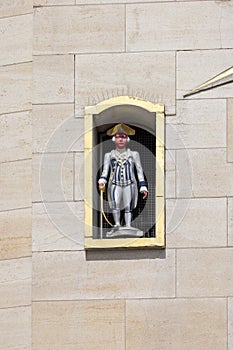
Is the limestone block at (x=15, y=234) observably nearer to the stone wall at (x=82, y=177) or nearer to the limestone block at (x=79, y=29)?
the stone wall at (x=82, y=177)

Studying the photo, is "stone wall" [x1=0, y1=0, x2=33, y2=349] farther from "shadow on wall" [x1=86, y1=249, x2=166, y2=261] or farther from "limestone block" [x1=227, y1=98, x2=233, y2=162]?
"limestone block" [x1=227, y1=98, x2=233, y2=162]

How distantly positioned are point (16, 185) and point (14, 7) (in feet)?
3.87

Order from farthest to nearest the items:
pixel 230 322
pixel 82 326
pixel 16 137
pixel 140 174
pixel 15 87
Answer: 1. pixel 15 87
2. pixel 16 137
3. pixel 140 174
4. pixel 82 326
5. pixel 230 322

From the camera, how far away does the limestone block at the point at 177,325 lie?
15.2 m

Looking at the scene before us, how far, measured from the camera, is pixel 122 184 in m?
15.5

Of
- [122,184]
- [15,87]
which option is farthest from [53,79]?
[122,184]

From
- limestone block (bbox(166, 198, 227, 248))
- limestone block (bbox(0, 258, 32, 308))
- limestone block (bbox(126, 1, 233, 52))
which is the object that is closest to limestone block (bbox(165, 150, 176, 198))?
limestone block (bbox(166, 198, 227, 248))

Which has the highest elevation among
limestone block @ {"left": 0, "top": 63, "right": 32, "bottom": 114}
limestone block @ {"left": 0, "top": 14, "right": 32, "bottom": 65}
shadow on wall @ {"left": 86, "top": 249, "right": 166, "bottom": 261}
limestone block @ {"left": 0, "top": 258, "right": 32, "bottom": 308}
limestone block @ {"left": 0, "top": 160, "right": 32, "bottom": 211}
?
limestone block @ {"left": 0, "top": 14, "right": 32, "bottom": 65}

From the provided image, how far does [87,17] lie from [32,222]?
1359 mm

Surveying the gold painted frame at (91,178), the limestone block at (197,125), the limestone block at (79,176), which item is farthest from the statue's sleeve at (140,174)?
the limestone block at (79,176)

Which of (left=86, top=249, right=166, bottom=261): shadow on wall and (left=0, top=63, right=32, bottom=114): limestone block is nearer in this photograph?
(left=86, top=249, right=166, bottom=261): shadow on wall

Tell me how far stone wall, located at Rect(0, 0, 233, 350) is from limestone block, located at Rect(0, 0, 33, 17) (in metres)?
0.01

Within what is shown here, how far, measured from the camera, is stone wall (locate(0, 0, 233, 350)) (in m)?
15.3

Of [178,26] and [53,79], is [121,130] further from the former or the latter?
[178,26]
